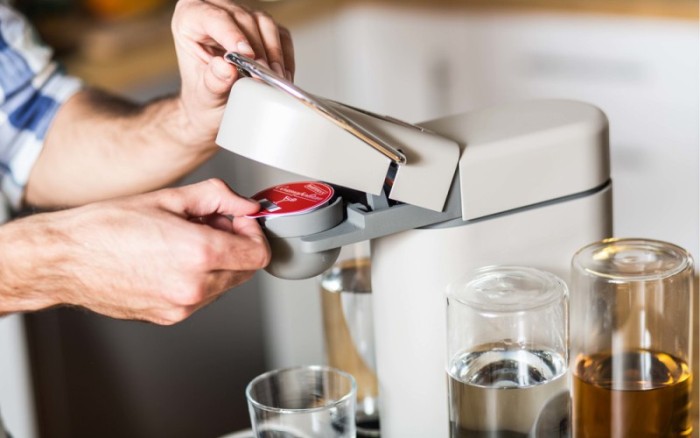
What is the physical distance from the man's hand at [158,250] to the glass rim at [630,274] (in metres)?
0.22

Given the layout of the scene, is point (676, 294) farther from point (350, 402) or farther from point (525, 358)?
point (350, 402)

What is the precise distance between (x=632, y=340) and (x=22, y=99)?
0.85m

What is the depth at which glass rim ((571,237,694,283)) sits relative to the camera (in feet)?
2.13

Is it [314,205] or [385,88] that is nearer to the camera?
[314,205]

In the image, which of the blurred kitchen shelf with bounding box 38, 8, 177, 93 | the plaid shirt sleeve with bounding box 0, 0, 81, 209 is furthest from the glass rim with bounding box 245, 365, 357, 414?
the blurred kitchen shelf with bounding box 38, 8, 177, 93

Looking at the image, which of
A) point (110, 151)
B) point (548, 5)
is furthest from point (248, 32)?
point (548, 5)

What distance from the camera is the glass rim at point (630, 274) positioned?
0.65m

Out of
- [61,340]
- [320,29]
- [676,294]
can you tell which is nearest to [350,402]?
[676,294]

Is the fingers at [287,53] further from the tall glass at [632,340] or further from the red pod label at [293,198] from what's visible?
the tall glass at [632,340]

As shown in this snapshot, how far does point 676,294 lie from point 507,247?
0.41 ft

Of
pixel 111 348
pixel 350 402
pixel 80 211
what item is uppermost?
pixel 80 211

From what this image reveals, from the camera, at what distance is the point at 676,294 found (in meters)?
0.66

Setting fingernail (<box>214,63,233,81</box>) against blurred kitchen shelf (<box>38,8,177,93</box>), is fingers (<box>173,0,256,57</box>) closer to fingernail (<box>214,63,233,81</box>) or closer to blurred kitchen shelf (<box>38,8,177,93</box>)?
fingernail (<box>214,63,233,81</box>)

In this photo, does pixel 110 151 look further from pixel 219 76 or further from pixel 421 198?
pixel 421 198
